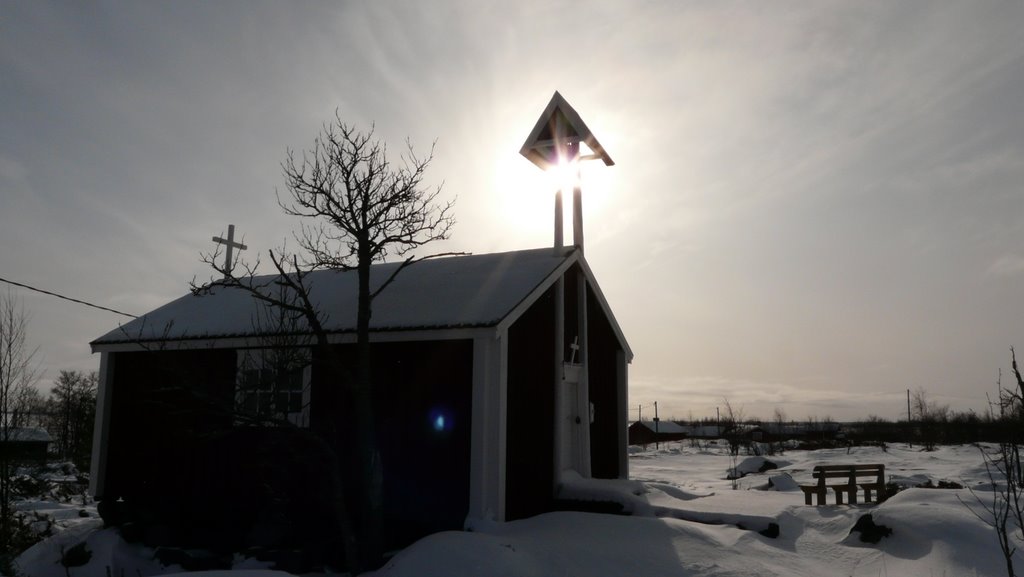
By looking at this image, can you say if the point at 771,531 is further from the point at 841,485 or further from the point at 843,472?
the point at 843,472

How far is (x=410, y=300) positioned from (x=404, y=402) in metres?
2.10

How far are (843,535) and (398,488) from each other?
7100mm

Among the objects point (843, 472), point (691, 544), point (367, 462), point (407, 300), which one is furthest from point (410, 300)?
point (843, 472)

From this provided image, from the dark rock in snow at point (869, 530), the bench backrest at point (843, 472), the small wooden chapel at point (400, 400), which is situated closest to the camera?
the dark rock in snow at point (869, 530)

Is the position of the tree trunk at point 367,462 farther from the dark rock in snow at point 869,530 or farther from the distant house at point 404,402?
the dark rock in snow at point 869,530

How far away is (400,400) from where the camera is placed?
12.3m

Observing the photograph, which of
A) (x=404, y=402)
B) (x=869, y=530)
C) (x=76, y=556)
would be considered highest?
(x=404, y=402)

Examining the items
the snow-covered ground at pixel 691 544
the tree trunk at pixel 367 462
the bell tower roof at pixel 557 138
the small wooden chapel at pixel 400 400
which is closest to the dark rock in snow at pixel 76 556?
the snow-covered ground at pixel 691 544

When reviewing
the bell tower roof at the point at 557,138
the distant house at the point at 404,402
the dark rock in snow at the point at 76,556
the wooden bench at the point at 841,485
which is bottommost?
the dark rock in snow at the point at 76,556

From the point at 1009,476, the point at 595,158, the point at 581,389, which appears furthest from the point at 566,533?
the point at 595,158

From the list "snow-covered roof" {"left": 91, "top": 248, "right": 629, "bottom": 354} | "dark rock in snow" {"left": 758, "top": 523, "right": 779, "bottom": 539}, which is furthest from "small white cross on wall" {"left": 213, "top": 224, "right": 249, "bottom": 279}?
"dark rock in snow" {"left": 758, "top": 523, "right": 779, "bottom": 539}

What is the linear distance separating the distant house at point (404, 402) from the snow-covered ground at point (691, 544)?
0.97m

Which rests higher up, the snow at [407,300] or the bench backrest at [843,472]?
the snow at [407,300]

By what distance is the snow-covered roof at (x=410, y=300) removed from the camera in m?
12.2
